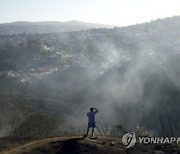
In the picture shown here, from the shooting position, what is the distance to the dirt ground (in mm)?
12352

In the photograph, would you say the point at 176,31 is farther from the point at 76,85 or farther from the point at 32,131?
the point at 32,131

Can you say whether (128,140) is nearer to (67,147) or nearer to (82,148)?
(82,148)

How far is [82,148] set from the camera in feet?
41.0

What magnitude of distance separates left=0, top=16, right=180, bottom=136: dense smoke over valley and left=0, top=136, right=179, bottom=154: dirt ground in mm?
28687

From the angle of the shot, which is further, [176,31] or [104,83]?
[176,31]

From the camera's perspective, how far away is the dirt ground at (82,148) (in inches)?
486

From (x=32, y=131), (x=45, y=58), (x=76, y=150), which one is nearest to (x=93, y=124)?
(x=76, y=150)

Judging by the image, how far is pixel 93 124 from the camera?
1423cm

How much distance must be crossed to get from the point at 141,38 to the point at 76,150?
434ft

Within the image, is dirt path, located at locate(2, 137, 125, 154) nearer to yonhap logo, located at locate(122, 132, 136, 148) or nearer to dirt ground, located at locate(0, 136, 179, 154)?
dirt ground, located at locate(0, 136, 179, 154)

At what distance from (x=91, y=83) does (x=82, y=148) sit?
75877 mm

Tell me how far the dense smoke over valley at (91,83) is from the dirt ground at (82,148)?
28.7 m

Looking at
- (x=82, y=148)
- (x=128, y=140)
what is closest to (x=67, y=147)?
(x=82, y=148)

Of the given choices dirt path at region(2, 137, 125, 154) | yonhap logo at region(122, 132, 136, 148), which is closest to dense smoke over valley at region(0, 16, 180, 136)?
dirt path at region(2, 137, 125, 154)
